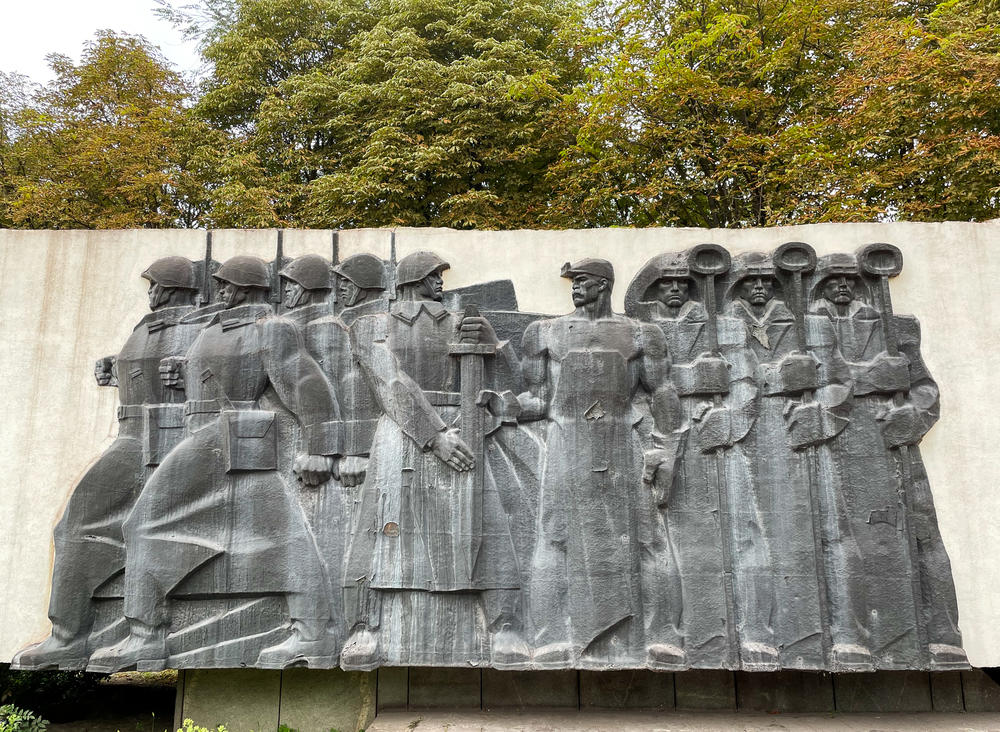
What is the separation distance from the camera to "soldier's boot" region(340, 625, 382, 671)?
19.5ft

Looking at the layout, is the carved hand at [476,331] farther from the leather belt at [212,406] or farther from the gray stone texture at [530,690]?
the gray stone texture at [530,690]

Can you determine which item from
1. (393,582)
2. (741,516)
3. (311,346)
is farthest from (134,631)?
(741,516)

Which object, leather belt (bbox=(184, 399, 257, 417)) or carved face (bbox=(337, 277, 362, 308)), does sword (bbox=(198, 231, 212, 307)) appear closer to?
leather belt (bbox=(184, 399, 257, 417))

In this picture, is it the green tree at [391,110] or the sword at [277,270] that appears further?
the green tree at [391,110]

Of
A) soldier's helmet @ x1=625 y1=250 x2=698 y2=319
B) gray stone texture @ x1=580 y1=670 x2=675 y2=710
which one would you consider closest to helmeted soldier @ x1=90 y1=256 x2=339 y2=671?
gray stone texture @ x1=580 y1=670 x2=675 y2=710

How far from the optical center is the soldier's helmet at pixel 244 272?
6.54 meters

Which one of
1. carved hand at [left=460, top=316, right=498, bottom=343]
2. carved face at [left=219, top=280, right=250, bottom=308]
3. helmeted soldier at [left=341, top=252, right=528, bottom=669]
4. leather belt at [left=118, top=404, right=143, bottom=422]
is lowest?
helmeted soldier at [left=341, top=252, right=528, bottom=669]

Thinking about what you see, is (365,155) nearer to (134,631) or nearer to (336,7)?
(336,7)

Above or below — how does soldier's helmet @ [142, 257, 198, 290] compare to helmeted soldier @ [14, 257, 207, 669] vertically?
above

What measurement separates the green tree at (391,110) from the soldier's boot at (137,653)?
960 cm

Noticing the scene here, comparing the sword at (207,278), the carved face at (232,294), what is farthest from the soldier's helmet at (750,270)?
the sword at (207,278)

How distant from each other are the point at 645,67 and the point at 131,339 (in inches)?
428

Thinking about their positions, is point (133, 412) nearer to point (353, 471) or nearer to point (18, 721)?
point (353, 471)

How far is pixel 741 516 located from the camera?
621cm
